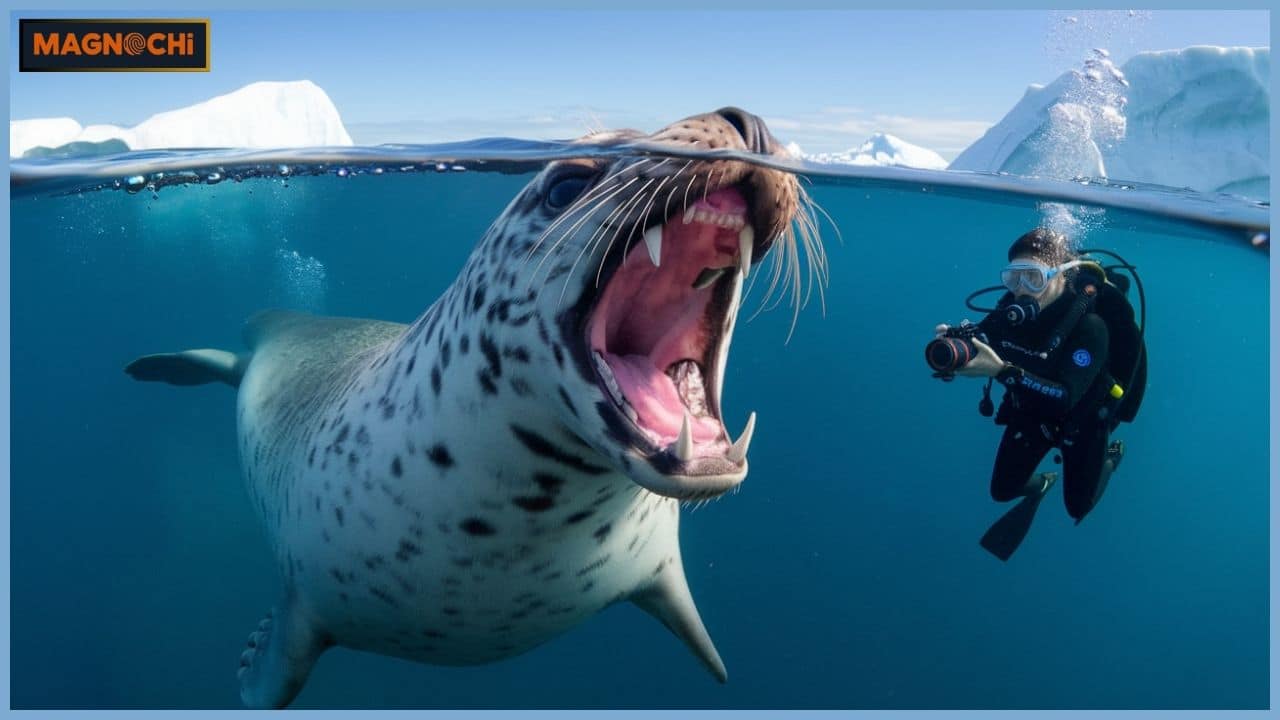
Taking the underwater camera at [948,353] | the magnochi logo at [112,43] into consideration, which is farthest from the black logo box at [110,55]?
the underwater camera at [948,353]

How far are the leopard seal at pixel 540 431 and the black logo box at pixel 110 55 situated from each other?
151cm

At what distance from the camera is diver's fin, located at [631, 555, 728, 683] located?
11.3ft

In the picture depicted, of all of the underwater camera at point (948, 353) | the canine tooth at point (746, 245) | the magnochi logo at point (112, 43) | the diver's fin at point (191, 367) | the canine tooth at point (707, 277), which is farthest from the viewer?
the diver's fin at point (191, 367)

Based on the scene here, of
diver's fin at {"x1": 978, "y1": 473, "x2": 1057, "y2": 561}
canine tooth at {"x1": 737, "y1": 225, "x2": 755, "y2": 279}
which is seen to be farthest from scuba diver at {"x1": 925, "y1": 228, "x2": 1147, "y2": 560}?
canine tooth at {"x1": 737, "y1": 225, "x2": 755, "y2": 279}

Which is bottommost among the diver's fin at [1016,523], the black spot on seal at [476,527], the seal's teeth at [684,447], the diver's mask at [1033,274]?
the diver's fin at [1016,523]

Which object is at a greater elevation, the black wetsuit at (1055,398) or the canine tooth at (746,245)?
the canine tooth at (746,245)

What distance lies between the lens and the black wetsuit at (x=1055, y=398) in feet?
14.8

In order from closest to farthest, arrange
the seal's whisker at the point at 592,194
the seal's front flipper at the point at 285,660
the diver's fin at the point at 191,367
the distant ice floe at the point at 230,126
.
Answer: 1. the seal's whisker at the point at 592,194
2. the seal's front flipper at the point at 285,660
3. the distant ice floe at the point at 230,126
4. the diver's fin at the point at 191,367

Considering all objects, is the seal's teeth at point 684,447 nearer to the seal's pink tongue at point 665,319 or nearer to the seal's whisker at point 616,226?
the seal's pink tongue at point 665,319

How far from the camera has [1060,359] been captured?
4.52m

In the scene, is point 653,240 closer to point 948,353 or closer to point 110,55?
point 948,353

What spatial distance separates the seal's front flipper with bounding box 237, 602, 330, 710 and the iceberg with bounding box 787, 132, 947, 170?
4.11m

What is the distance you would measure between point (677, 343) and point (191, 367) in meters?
5.28

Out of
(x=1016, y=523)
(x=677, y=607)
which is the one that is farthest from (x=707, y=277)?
(x=1016, y=523)
